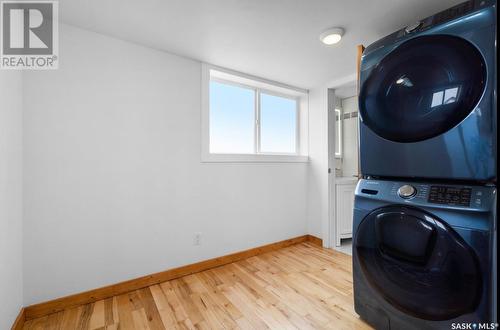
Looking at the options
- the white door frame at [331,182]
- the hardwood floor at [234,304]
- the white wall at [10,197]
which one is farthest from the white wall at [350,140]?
the white wall at [10,197]

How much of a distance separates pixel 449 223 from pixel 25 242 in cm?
246

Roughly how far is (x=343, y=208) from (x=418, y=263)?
5.91 ft

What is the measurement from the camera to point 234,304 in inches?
64.2

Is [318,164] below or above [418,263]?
above

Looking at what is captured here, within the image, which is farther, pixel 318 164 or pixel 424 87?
pixel 318 164

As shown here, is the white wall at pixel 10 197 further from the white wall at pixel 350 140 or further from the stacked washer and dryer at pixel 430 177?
the white wall at pixel 350 140

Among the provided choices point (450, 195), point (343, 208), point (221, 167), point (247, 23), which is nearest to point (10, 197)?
point (221, 167)

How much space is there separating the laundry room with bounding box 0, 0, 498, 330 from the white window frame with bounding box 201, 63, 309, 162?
3 centimetres

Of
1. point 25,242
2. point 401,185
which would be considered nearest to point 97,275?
point 25,242

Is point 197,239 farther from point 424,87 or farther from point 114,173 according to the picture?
point 424,87

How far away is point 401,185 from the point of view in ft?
3.97

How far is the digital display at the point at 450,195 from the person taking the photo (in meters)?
0.99

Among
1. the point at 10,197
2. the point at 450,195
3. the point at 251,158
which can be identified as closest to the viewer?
the point at 450,195

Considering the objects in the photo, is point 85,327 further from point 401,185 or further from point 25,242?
point 401,185
